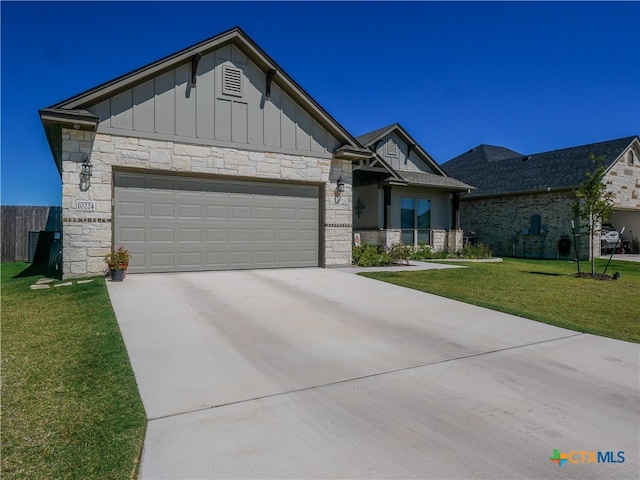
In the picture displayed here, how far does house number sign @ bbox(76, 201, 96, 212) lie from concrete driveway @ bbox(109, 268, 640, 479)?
348cm

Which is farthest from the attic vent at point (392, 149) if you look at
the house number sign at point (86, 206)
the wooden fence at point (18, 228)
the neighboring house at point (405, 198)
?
the wooden fence at point (18, 228)

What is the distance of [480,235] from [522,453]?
23141 mm

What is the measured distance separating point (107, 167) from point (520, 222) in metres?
20.9

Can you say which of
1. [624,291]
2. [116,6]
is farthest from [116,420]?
[624,291]

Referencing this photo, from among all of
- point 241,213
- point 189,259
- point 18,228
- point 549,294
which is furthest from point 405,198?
point 18,228

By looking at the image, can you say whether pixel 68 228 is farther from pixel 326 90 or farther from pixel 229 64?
pixel 326 90

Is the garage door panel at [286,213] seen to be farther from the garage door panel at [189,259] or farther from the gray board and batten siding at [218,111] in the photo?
the garage door panel at [189,259]

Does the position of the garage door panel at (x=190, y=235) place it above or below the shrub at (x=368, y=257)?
above

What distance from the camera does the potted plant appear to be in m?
8.48

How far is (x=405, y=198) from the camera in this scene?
Answer: 59.9ft

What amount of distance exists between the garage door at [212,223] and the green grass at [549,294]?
102 inches

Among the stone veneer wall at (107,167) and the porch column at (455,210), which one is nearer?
the stone veneer wall at (107,167)

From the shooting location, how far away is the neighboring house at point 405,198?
17078 mm

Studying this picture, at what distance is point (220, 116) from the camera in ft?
33.4
